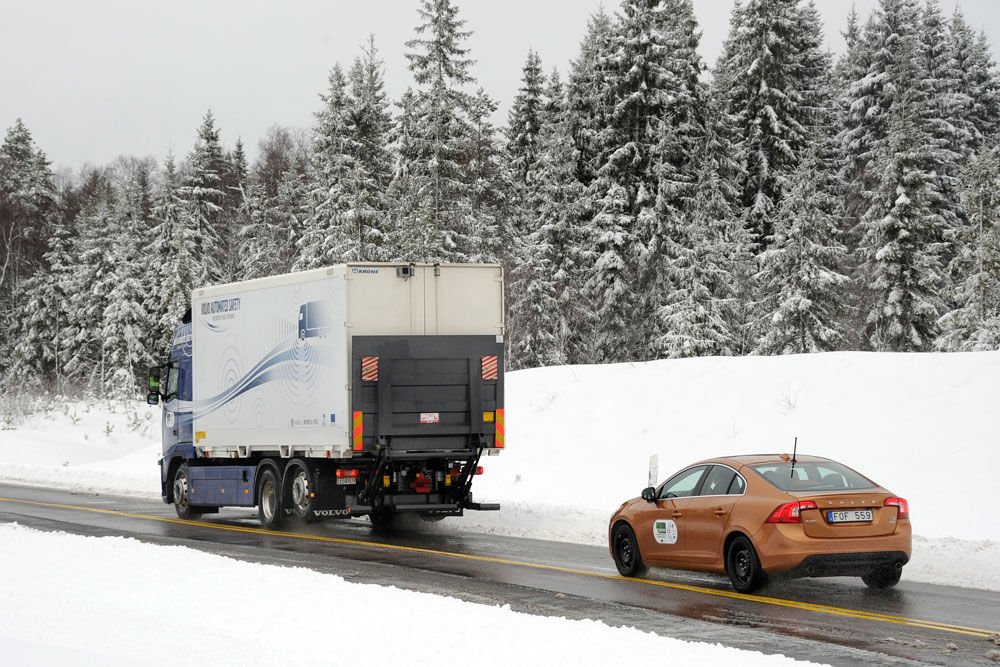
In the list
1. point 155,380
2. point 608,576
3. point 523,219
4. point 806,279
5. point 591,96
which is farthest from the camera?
point 523,219

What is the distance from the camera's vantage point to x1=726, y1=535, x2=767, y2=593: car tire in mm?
11352

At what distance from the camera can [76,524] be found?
1986 centimetres

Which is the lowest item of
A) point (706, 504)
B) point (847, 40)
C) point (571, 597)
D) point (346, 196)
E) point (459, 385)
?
point (571, 597)

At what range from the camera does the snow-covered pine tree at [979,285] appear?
37.0 metres

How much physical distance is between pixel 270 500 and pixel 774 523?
10614 millimetres

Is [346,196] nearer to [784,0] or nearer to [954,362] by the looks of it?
[784,0]

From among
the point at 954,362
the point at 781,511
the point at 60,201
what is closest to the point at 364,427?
the point at 781,511

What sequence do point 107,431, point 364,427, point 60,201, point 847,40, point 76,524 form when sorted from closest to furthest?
point 364,427 < point 76,524 < point 107,431 < point 847,40 < point 60,201

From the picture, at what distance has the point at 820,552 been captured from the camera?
1101 cm

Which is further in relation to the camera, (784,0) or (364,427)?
(784,0)

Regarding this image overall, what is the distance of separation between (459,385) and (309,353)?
7.91ft

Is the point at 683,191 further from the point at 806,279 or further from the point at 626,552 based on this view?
the point at 626,552

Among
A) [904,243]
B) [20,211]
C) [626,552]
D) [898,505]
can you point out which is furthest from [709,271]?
[20,211]

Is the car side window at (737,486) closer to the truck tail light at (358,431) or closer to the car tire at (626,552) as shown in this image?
the car tire at (626,552)
